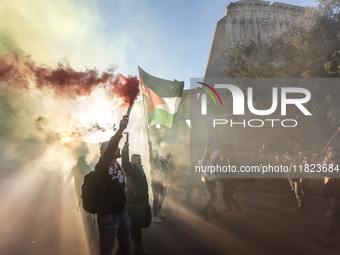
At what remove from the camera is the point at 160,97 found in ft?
28.1

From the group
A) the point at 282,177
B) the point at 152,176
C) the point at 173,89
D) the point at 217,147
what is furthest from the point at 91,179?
the point at 282,177

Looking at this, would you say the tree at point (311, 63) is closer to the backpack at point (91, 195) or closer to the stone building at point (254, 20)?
the backpack at point (91, 195)

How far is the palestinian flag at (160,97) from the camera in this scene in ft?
26.5

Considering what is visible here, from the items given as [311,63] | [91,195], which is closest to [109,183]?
[91,195]

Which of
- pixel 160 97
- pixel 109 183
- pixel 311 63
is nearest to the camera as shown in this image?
pixel 109 183

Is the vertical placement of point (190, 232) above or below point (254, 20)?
below

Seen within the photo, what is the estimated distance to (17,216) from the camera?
677 cm

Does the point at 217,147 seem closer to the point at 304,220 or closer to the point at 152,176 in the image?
the point at 152,176

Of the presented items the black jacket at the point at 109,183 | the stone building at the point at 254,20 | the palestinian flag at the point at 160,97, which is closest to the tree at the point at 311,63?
the palestinian flag at the point at 160,97

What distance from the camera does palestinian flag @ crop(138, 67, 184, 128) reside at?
809 cm

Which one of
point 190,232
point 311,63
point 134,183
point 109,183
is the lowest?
point 190,232

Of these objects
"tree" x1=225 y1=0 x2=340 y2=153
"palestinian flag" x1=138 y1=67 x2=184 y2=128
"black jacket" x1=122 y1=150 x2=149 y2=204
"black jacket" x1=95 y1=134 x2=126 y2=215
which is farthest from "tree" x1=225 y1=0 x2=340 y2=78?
"black jacket" x1=95 y1=134 x2=126 y2=215

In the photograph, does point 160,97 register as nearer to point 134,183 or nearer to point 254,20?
point 134,183

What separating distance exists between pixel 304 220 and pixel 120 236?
5.40 metres
